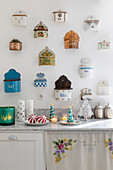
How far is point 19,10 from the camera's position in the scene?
9.18 ft

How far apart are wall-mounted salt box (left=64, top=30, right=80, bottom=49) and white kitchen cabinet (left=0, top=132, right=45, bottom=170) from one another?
42.2 inches

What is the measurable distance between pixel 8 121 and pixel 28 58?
823 millimetres

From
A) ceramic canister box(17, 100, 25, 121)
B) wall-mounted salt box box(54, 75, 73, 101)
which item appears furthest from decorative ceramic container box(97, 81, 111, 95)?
ceramic canister box(17, 100, 25, 121)

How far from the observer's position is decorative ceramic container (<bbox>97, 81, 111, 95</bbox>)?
2703mm

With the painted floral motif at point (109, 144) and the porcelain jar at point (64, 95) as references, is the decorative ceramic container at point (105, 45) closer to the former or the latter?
the porcelain jar at point (64, 95)

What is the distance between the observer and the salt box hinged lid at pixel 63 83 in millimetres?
2748

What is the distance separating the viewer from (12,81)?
2.69 m

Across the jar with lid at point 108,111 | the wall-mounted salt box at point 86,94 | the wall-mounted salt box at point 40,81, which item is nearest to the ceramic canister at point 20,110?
the wall-mounted salt box at point 40,81

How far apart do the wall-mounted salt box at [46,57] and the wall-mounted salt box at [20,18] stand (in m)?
0.38

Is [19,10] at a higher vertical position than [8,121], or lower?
higher

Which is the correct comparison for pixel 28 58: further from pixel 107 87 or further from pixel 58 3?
pixel 107 87

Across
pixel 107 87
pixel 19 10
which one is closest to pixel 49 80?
pixel 107 87

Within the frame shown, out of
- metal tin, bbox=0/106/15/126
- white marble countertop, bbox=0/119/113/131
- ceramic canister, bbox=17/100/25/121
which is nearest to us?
white marble countertop, bbox=0/119/113/131

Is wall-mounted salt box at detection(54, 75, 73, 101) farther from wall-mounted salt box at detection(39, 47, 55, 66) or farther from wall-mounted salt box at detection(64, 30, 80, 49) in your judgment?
wall-mounted salt box at detection(64, 30, 80, 49)
